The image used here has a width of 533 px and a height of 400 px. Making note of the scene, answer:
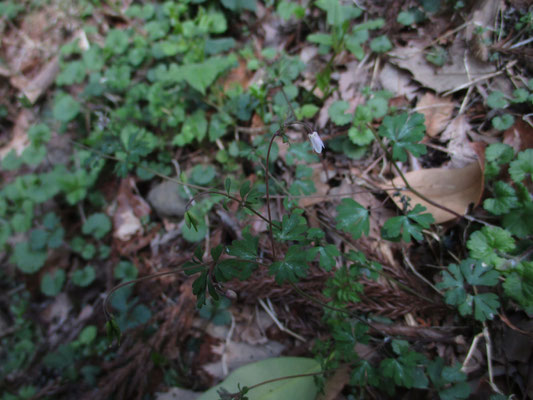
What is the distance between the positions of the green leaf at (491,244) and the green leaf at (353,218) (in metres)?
0.52

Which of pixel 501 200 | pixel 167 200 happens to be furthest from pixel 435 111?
pixel 167 200

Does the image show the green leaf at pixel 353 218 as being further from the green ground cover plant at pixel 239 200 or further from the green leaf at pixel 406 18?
the green leaf at pixel 406 18

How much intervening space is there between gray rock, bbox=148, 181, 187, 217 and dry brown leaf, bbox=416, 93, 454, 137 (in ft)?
6.54

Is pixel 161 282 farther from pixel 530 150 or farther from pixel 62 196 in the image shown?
pixel 530 150

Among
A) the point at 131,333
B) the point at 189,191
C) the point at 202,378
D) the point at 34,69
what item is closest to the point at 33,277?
the point at 131,333

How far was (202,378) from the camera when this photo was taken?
215 cm

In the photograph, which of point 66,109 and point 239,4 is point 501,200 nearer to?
point 239,4

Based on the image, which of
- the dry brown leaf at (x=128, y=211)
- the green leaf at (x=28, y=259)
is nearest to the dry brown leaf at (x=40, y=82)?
the green leaf at (x=28, y=259)

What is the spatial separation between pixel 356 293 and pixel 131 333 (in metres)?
1.76

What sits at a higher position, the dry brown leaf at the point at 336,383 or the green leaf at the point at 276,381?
the green leaf at the point at 276,381

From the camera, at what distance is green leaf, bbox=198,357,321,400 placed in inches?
67.4

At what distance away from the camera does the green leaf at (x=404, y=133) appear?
1782 millimetres

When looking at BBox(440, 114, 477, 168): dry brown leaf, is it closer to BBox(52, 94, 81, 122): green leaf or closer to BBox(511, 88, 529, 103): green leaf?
BBox(511, 88, 529, 103): green leaf

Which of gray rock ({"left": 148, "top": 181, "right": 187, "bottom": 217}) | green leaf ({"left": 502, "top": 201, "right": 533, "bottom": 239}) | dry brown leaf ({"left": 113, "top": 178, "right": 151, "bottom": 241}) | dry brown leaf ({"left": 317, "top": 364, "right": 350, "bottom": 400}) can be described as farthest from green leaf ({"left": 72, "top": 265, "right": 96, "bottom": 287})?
green leaf ({"left": 502, "top": 201, "right": 533, "bottom": 239})
